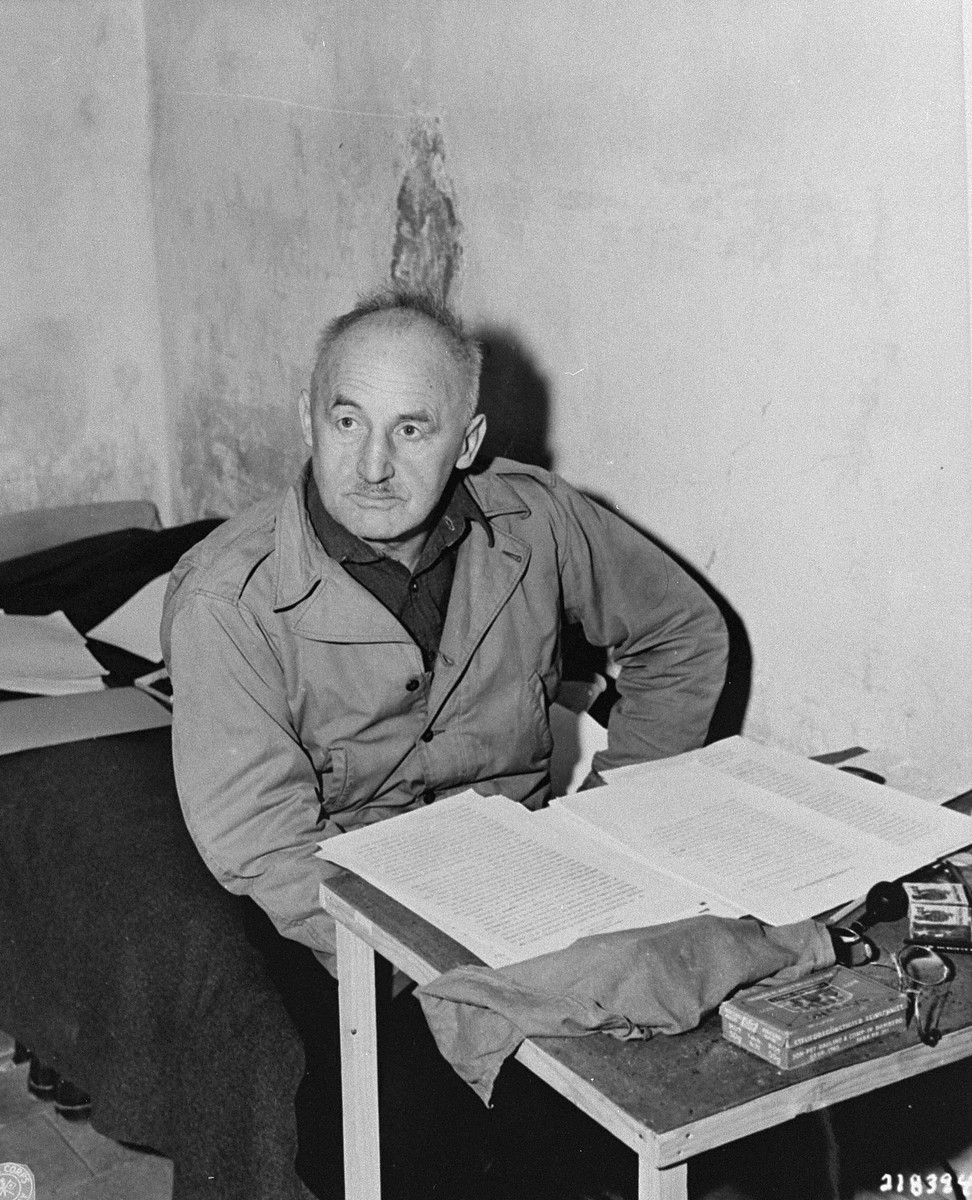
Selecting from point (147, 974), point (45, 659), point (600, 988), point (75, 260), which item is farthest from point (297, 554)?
point (75, 260)

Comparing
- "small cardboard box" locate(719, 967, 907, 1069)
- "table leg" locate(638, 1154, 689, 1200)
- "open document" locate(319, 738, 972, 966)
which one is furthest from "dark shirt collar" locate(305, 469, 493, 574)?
"table leg" locate(638, 1154, 689, 1200)

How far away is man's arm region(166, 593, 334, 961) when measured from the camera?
177 cm

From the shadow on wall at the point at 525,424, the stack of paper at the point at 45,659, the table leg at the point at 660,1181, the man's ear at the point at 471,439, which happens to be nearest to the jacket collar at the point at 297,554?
the man's ear at the point at 471,439

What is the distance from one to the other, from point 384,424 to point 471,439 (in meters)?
0.19

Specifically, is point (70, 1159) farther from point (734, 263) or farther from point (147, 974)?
point (734, 263)

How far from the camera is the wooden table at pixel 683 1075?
1175 millimetres

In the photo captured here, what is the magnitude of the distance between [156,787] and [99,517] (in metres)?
1.67

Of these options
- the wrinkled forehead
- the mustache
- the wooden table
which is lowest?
the wooden table

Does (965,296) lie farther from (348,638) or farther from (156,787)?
(156,787)

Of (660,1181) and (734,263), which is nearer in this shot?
(660,1181)

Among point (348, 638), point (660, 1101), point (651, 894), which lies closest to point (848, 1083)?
point (660, 1101)

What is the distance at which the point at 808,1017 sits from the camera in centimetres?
127

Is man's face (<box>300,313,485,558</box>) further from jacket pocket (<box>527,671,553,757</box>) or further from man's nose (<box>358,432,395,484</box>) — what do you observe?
jacket pocket (<box>527,671,553,757</box>)

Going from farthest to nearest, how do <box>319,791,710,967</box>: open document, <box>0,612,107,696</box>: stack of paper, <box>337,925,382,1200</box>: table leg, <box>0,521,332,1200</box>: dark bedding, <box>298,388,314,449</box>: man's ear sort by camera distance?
<box>0,612,107,696</box>: stack of paper
<box>298,388,314,449</box>: man's ear
<box>0,521,332,1200</box>: dark bedding
<box>337,925,382,1200</box>: table leg
<box>319,791,710,967</box>: open document
